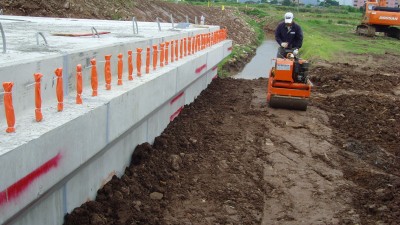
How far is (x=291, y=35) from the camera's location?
12.4 meters

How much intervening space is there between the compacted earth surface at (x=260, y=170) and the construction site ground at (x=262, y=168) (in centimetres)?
1

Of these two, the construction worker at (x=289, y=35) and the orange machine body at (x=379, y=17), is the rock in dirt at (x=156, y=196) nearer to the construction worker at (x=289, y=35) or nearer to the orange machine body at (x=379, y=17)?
the construction worker at (x=289, y=35)

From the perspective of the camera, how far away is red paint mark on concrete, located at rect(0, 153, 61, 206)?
3541 millimetres

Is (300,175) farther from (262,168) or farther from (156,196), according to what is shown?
(156,196)

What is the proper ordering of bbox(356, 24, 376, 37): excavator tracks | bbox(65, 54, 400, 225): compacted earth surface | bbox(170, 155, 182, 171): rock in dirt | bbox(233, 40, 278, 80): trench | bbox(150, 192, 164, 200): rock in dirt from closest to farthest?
bbox(65, 54, 400, 225): compacted earth surface → bbox(150, 192, 164, 200): rock in dirt → bbox(170, 155, 182, 171): rock in dirt → bbox(233, 40, 278, 80): trench → bbox(356, 24, 376, 37): excavator tracks

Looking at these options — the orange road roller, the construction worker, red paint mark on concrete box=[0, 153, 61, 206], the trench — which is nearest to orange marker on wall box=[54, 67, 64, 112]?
red paint mark on concrete box=[0, 153, 61, 206]

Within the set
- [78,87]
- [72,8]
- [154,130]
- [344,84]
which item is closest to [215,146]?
[154,130]

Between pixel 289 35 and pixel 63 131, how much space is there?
29.6ft

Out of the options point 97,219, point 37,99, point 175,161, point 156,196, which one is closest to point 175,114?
point 175,161

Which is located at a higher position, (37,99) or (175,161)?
(37,99)

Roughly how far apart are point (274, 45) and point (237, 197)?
103ft

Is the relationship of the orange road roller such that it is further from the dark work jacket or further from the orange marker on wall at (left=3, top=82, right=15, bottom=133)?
the orange marker on wall at (left=3, top=82, right=15, bottom=133)

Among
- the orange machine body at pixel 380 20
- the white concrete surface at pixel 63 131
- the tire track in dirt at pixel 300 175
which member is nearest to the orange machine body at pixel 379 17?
the orange machine body at pixel 380 20

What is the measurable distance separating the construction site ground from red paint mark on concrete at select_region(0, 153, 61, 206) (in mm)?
988
